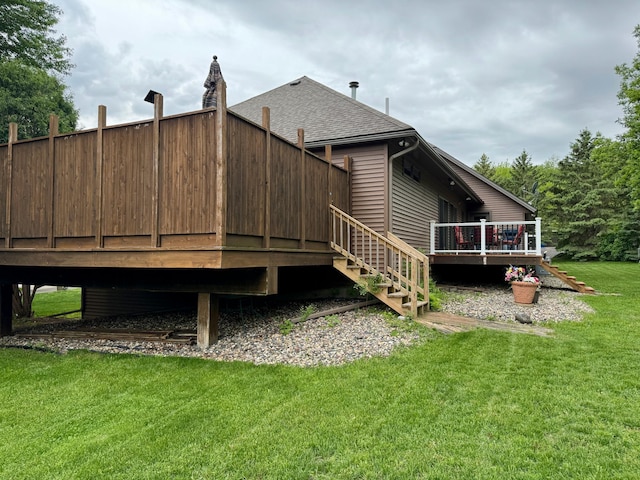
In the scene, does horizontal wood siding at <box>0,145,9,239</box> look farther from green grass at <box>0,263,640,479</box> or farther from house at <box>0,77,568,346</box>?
green grass at <box>0,263,640,479</box>

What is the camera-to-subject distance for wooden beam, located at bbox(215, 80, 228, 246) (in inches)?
168

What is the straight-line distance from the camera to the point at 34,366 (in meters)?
4.68

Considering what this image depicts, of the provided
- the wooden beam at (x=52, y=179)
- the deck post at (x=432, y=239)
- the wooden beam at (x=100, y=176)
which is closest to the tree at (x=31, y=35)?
the wooden beam at (x=52, y=179)

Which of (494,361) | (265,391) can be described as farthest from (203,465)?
(494,361)

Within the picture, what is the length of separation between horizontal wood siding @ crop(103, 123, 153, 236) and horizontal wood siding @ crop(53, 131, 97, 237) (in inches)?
10.9

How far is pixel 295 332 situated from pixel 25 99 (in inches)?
505

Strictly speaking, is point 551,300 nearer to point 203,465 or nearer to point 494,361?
point 494,361

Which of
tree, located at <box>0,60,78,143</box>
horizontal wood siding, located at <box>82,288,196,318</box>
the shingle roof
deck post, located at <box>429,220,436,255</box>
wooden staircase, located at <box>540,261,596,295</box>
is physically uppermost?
tree, located at <box>0,60,78,143</box>

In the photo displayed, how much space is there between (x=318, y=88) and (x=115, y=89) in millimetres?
14553

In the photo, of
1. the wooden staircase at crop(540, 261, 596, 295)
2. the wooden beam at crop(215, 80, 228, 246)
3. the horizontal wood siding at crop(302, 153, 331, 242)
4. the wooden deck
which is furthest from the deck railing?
the wooden beam at crop(215, 80, 228, 246)

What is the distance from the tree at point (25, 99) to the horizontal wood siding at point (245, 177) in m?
11.4

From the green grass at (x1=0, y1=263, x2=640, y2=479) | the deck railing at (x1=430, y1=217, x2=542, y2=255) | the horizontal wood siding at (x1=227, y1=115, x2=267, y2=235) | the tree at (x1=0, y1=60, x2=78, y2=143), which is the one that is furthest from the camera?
the tree at (x1=0, y1=60, x2=78, y2=143)

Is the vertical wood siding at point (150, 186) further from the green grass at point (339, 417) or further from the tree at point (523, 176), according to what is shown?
the tree at point (523, 176)

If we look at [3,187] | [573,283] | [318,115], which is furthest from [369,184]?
[573,283]
